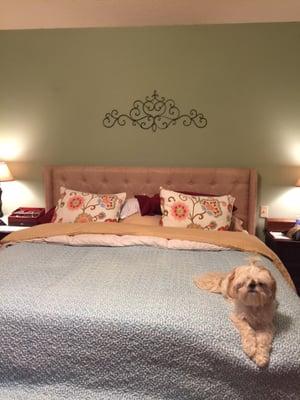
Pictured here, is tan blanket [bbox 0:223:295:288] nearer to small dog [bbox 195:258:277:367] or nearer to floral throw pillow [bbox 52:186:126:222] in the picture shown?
floral throw pillow [bbox 52:186:126:222]

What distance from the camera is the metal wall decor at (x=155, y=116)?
2.91 meters

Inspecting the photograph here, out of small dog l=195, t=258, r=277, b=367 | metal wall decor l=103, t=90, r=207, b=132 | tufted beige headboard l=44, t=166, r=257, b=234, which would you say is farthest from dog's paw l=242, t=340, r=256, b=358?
metal wall decor l=103, t=90, r=207, b=132

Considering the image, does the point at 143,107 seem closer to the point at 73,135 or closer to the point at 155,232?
the point at 73,135

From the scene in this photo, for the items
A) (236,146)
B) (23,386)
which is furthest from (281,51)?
(23,386)

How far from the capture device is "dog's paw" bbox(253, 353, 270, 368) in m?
1.17

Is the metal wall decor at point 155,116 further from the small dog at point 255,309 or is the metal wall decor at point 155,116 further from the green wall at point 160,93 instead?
the small dog at point 255,309

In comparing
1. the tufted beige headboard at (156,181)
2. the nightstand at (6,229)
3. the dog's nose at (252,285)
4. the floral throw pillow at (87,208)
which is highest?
the tufted beige headboard at (156,181)

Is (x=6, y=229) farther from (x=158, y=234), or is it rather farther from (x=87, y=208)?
(x=158, y=234)

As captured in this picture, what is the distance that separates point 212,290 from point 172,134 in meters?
1.76

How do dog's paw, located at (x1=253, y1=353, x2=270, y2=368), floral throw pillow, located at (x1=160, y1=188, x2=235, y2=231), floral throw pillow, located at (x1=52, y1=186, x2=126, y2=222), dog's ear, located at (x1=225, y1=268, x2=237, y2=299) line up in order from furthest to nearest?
floral throw pillow, located at (x1=52, y1=186, x2=126, y2=222)
floral throw pillow, located at (x1=160, y1=188, x2=235, y2=231)
dog's ear, located at (x1=225, y1=268, x2=237, y2=299)
dog's paw, located at (x1=253, y1=353, x2=270, y2=368)

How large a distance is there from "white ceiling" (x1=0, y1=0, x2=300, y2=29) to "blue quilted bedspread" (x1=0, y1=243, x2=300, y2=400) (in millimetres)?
2070

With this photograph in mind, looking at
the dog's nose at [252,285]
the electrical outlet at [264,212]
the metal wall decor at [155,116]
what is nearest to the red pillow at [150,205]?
the electrical outlet at [264,212]

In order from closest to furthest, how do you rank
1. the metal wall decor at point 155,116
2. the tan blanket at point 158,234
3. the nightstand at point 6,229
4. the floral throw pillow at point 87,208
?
the tan blanket at point 158,234 → the floral throw pillow at point 87,208 → the nightstand at point 6,229 → the metal wall decor at point 155,116

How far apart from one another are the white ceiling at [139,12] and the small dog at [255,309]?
2.05 meters
